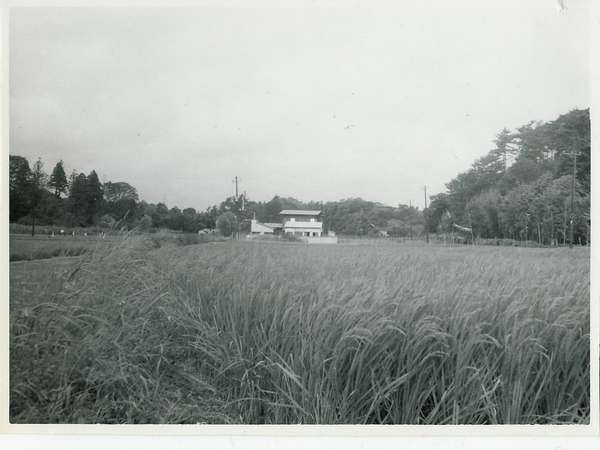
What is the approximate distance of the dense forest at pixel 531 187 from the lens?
262 centimetres

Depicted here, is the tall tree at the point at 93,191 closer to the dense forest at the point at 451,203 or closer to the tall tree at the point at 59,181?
the dense forest at the point at 451,203

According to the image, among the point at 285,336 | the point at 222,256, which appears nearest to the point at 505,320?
the point at 285,336

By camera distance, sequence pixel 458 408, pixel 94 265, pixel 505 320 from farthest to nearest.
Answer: pixel 94 265 < pixel 505 320 < pixel 458 408

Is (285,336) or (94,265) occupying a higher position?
(94,265)

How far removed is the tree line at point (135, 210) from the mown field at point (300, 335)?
19 centimetres

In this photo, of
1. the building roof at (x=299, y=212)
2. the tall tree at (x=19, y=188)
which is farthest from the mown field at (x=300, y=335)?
the tall tree at (x=19, y=188)

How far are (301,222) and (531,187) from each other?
173 centimetres

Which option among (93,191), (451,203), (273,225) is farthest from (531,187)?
(93,191)

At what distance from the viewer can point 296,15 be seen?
2.72 m

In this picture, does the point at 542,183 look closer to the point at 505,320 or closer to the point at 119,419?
the point at 505,320

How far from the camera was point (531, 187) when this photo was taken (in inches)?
107

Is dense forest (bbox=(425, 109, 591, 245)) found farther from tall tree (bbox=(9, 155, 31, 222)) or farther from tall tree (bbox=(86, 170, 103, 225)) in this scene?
tall tree (bbox=(9, 155, 31, 222))

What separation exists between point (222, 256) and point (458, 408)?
1898 millimetres

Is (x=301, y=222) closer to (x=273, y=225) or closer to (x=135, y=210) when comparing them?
(x=273, y=225)
